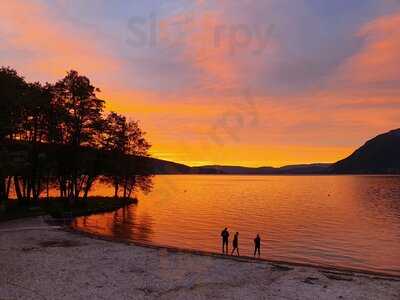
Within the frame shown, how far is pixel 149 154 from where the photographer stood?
334 ft

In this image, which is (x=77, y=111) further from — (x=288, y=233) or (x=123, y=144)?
(x=288, y=233)

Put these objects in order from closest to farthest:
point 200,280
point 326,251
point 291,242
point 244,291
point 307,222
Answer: point 244,291 → point 200,280 → point 326,251 → point 291,242 → point 307,222

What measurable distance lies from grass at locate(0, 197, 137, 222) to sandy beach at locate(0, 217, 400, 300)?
22413 mm

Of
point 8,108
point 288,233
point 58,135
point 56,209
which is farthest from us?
point 58,135

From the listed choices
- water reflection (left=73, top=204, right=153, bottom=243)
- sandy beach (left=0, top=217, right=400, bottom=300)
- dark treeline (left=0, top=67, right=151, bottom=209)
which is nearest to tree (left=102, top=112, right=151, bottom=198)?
→ dark treeline (left=0, top=67, right=151, bottom=209)

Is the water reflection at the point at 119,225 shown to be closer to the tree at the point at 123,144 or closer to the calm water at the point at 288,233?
the calm water at the point at 288,233

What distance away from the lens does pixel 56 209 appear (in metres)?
66.4

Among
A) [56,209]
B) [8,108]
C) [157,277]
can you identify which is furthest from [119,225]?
[157,277]

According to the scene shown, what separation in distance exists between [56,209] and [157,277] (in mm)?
43803

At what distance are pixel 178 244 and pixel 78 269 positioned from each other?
22503mm

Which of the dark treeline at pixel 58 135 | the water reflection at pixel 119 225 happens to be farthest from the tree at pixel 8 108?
the water reflection at pixel 119 225

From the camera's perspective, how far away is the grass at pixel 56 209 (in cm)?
5816

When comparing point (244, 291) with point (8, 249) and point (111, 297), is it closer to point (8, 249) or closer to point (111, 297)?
point (111, 297)

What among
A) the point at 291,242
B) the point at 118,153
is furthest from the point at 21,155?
the point at 291,242
